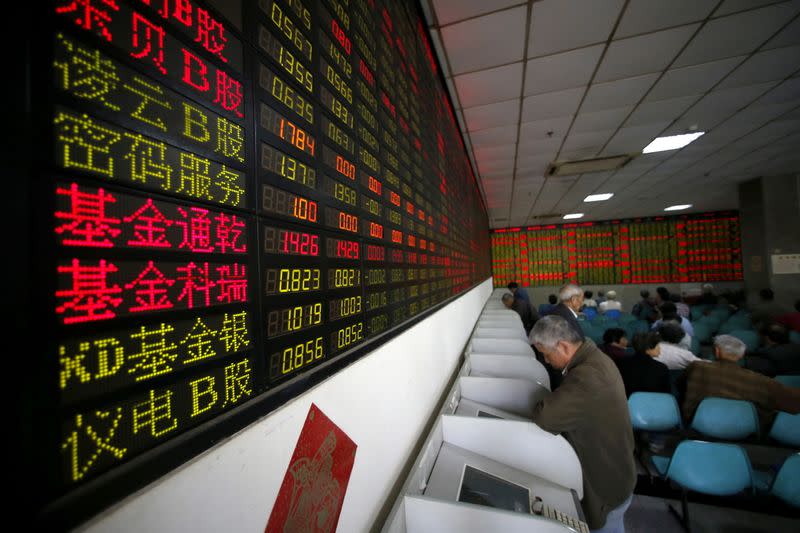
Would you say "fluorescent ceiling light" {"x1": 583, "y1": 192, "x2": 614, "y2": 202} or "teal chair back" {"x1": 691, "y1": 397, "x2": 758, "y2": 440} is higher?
"fluorescent ceiling light" {"x1": 583, "y1": 192, "x2": 614, "y2": 202}

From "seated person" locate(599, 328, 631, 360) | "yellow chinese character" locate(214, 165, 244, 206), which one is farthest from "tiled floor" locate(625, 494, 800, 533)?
"yellow chinese character" locate(214, 165, 244, 206)

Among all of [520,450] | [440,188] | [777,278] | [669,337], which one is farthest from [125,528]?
[777,278]

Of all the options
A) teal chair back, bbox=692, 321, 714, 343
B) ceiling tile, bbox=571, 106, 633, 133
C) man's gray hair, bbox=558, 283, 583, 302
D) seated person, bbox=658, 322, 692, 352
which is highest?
ceiling tile, bbox=571, 106, 633, 133

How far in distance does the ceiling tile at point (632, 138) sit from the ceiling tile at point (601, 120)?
11.7 inches

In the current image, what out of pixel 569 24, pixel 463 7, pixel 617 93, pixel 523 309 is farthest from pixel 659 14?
pixel 523 309

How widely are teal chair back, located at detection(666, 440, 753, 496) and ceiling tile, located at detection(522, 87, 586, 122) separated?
9.91 feet

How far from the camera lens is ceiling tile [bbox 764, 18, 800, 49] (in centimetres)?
228

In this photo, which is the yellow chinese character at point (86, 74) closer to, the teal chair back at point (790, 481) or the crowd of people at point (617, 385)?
the crowd of people at point (617, 385)

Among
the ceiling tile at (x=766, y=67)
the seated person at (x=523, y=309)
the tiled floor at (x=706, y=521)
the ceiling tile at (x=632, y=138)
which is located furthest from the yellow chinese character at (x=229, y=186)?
the seated person at (x=523, y=309)

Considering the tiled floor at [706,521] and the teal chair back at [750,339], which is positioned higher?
the teal chair back at [750,339]

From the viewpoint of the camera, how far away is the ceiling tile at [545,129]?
358 cm

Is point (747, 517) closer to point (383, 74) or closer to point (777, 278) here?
point (383, 74)

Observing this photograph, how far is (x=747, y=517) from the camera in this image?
2.09 metres

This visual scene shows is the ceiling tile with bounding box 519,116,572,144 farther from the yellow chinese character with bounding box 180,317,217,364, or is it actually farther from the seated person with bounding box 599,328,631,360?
the yellow chinese character with bounding box 180,317,217,364
